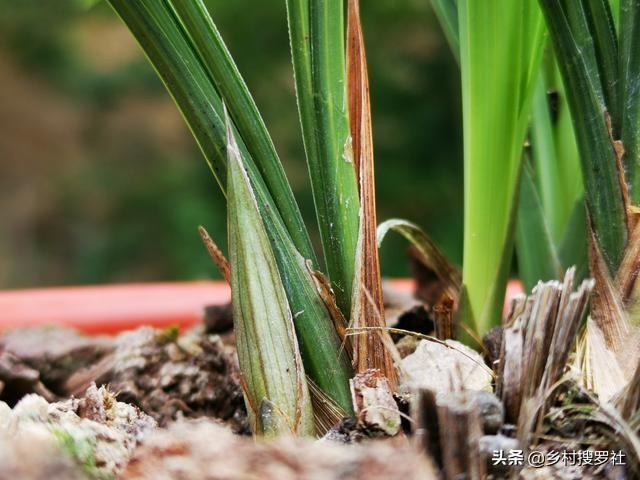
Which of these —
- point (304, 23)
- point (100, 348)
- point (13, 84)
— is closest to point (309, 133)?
point (304, 23)

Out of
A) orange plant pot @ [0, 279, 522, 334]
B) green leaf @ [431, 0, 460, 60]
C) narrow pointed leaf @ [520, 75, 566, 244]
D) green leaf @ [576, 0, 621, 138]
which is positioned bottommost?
orange plant pot @ [0, 279, 522, 334]

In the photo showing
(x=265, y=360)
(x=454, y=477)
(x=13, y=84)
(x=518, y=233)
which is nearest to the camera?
(x=454, y=477)

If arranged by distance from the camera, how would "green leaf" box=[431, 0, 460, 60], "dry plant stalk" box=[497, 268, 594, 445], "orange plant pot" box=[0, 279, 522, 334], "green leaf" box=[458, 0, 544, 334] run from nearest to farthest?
1. "dry plant stalk" box=[497, 268, 594, 445]
2. "green leaf" box=[458, 0, 544, 334]
3. "green leaf" box=[431, 0, 460, 60]
4. "orange plant pot" box=[0, 279, 522, 334]

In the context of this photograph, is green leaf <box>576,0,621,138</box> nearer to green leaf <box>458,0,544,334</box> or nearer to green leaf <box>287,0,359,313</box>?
green leaf <box>458,0,544,334</box>

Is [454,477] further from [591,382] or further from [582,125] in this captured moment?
[582,125]

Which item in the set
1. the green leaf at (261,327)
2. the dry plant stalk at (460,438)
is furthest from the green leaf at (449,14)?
the dry plant stalk at (460,438)

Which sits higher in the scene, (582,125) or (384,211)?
(582,125)

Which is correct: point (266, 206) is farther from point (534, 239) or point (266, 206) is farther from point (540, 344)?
point (534, 239)

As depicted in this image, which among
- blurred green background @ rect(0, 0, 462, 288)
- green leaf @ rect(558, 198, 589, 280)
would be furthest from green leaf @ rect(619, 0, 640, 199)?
blurred green background @ rect(0, 0, 462, 288)
